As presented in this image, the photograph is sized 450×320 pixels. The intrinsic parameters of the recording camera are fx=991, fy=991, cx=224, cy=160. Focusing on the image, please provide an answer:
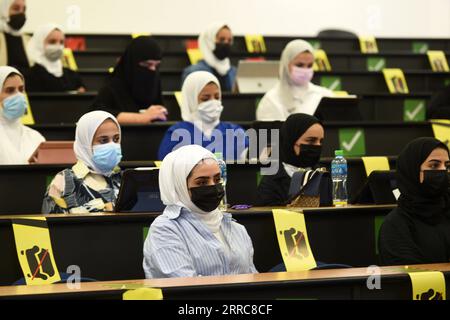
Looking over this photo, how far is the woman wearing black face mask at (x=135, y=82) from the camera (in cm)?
630

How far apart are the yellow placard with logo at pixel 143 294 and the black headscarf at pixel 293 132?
2183 millimetres

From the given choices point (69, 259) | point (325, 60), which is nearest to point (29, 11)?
point (325, 60)

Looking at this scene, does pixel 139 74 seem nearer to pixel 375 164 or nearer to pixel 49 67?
pixel 49 67

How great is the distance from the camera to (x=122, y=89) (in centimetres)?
636

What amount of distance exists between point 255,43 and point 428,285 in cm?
633

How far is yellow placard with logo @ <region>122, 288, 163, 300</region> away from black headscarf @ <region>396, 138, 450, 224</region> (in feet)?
5.23

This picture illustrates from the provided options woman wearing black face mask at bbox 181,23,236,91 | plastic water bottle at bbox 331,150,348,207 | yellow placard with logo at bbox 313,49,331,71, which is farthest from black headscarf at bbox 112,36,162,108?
yellow placard with logo at bbox 313,49,331,71

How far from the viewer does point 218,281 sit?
299 centimetres

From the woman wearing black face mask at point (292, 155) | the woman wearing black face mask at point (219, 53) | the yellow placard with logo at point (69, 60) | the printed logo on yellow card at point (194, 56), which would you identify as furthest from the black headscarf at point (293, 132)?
the yellow placard with logo at point (69, 60)

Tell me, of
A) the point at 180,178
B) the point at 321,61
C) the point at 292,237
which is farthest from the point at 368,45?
the point at 180,178

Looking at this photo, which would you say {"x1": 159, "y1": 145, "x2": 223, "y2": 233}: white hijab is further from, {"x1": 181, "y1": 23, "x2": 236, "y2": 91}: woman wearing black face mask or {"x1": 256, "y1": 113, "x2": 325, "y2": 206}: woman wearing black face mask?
{"x1": 181, "y1": 23, "x2": 236, "y2": 91}: woman wearing black face mask

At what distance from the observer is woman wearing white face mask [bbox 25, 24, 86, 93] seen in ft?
24.0

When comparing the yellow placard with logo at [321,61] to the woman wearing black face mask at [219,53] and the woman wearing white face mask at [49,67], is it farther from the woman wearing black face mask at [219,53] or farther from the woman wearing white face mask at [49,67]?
the woman wearing white face mask at [49,67]

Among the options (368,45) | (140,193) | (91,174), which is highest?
(368,45)
